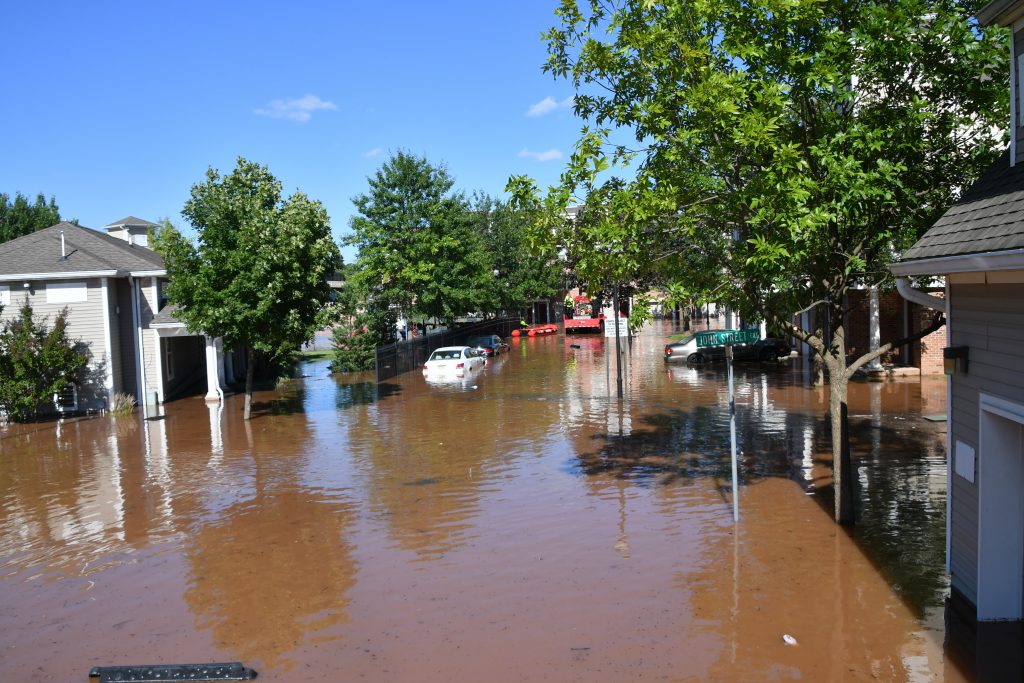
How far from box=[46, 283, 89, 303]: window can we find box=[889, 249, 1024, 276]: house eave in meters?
26.3

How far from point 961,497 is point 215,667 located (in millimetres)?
7585

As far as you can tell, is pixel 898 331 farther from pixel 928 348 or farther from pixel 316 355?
pixel 316 355

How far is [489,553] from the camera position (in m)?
11.1

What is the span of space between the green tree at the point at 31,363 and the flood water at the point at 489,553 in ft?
14.4

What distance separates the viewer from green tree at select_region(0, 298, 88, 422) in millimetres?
25250

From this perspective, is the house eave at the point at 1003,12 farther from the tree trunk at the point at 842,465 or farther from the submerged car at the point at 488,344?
the submerged car at the point at 488,344

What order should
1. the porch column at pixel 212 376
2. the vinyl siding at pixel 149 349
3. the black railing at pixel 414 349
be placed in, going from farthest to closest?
the black railing at pixel 414 349, the porch column at pixel 212 376, the vinyl siding at pixel 149 349

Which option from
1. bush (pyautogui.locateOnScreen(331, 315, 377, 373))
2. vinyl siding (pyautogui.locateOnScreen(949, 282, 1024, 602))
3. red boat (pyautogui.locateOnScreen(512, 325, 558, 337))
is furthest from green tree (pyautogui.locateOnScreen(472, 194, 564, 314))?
vinyl siding (pyautogui.locateOnScreen(949, 282, 1024, 602))

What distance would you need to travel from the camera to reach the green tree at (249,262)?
76.8 feet

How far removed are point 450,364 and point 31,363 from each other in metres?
15.5

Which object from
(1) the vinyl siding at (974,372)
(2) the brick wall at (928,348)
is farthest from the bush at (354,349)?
(1) the vinyl siding at (974,372)

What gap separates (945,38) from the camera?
11.1 m

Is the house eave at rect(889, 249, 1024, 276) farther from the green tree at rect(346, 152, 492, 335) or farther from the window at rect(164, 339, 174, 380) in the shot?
the green tree at rect(346, 152, 492, 335)

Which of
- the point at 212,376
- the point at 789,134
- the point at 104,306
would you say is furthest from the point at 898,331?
the point at 104,306
